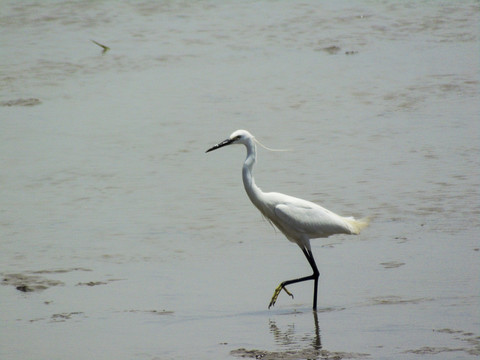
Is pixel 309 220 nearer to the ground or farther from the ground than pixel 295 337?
farther from the ground

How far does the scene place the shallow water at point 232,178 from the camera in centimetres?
657

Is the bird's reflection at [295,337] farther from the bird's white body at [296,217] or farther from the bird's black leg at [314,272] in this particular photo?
the bird's white body at [296,217]

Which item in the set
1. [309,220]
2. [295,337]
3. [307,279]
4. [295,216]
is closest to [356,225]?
[309,220]

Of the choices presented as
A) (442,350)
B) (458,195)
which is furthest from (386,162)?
(442,350)

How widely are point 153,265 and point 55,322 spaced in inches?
49.8

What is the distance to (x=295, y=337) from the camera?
20.8 feet

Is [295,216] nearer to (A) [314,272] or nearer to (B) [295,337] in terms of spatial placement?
(A) [314,272]

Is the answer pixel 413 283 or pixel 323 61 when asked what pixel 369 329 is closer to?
pixel 413 283

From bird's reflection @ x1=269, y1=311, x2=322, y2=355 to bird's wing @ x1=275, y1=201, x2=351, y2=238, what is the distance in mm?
1026

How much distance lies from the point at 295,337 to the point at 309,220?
138 cm

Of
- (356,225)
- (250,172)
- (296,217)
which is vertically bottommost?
(356,225)

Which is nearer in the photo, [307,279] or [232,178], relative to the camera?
[307,279]

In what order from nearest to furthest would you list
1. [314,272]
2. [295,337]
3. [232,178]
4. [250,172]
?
1. [295,337]
2. [314,272]
3. [250,172]
4. [232,178]

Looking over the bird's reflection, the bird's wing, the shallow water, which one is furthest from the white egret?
the bird's reflection
